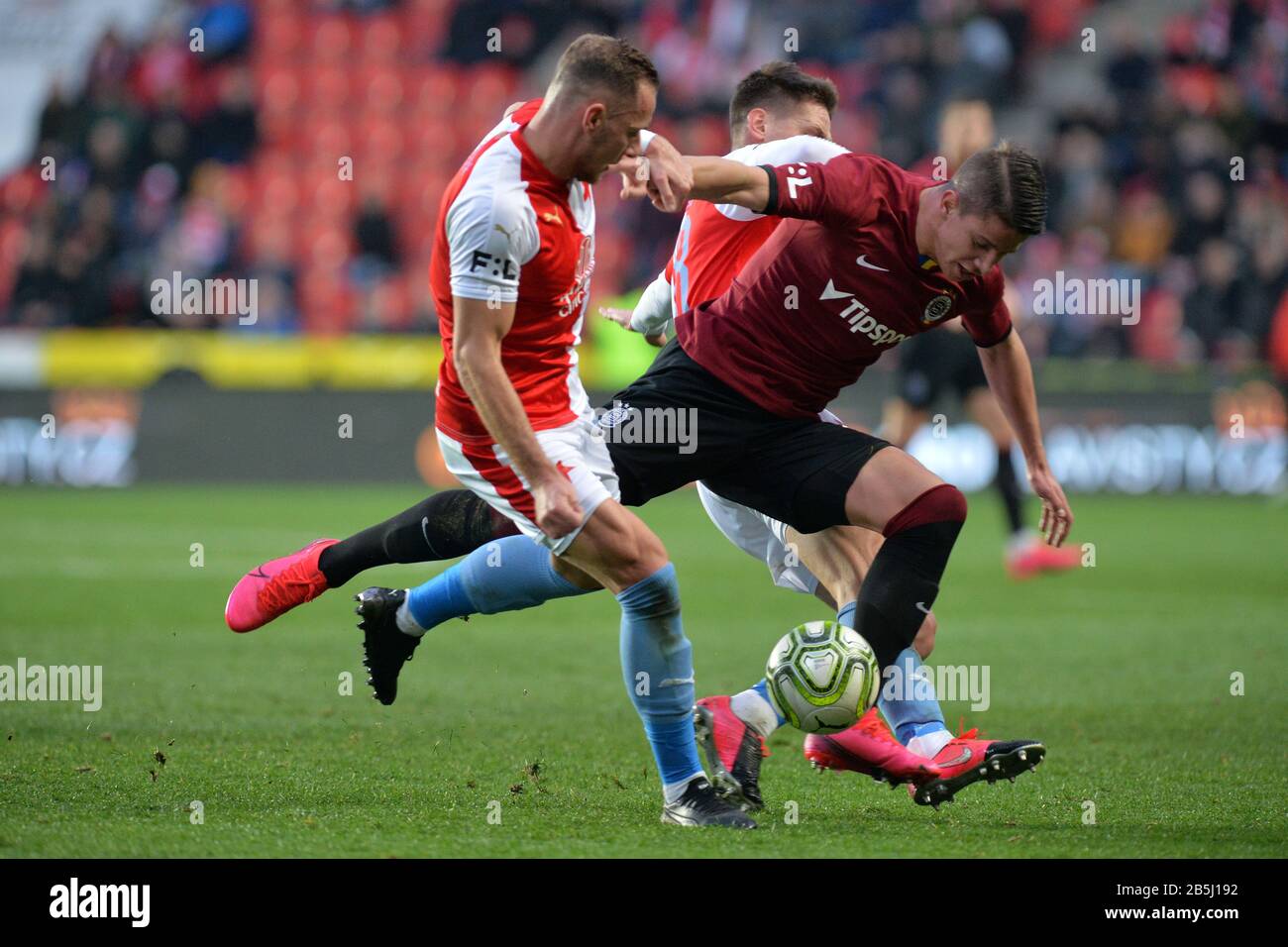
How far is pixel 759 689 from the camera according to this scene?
5141 mm

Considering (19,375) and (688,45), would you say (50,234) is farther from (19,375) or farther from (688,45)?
(688,45)

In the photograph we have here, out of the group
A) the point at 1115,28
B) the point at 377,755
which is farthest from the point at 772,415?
the point at 1115,28

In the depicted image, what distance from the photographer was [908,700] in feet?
16.6

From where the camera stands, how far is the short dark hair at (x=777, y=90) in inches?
224

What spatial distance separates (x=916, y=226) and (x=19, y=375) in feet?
42.9

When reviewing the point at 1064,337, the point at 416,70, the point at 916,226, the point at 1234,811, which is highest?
the point at 416,70

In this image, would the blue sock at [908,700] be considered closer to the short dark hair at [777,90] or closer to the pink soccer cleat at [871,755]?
the pink soccer cleat at [871,755]

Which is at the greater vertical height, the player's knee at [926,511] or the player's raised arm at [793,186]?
the player's raised arm at [793,186]

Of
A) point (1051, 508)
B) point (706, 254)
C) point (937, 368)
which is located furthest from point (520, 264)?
point (937, 368)

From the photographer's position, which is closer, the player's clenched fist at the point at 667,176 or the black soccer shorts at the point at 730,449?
the player's clenched fist at the point at 667,176

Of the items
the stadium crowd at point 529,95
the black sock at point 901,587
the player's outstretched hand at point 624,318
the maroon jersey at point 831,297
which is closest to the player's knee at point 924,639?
the black sock at point 901,587

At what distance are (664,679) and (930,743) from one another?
85 centimetres

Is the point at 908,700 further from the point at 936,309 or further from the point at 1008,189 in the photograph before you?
the point at 1008,189

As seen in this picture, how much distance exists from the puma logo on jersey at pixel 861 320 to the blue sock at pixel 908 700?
0.93 metres
